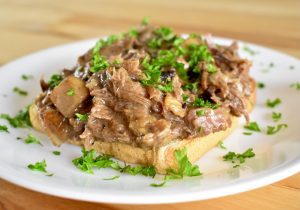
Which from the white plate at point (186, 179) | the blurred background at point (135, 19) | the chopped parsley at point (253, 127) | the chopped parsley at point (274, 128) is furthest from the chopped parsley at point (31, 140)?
the blurred background at point (135, 19)

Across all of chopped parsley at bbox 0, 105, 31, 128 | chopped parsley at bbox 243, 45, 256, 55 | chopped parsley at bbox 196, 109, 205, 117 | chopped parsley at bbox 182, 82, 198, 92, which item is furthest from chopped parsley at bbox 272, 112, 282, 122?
chopped parsley at bbox 0, 105, 31, 128

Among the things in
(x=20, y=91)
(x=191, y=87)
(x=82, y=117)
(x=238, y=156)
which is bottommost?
(x=238, y=156)

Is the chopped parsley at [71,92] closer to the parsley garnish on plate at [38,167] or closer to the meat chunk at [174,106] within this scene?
the parsley garnish on plate at [38,167]

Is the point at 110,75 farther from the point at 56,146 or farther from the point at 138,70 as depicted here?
the point at 56,146

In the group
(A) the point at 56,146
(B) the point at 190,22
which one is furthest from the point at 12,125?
(B) the point at 190,22

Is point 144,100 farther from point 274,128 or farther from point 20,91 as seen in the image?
point 20,91

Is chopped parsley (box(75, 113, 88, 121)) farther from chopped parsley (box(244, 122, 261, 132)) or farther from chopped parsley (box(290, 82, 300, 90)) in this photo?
chopped parsley (box(290, 82, 300, 90))

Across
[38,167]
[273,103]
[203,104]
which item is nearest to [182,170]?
[203,104]
